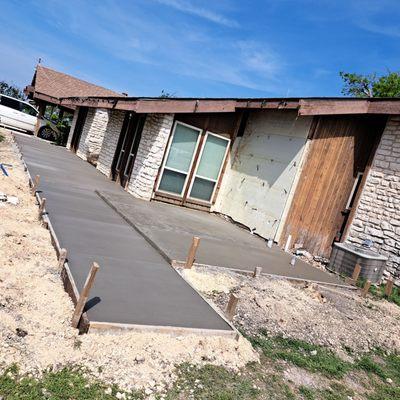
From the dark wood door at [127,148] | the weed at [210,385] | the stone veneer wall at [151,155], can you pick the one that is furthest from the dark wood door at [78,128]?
the weed at [210,385]

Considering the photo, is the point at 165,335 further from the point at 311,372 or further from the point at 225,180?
the point at 225,180

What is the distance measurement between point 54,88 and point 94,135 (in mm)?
10468

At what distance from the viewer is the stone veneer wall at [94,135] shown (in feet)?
58.0

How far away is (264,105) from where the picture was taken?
32.5 ft

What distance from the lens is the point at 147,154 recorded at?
35.4 feet

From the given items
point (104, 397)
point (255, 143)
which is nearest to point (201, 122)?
point (255, 143)

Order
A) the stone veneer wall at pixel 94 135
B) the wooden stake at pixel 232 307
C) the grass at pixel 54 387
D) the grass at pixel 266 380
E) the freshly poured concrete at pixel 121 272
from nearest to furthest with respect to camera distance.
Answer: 1. the grass at pixel 54 387
2. the grass at pixel 266 380
3. the freshly poured concrete at pixel 121 272
4. the wooden stake at pixel 232 307
5. the stone veneer wall at pixel 94 135

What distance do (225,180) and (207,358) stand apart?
28.4ft

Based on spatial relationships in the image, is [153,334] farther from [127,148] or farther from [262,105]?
[127,148]

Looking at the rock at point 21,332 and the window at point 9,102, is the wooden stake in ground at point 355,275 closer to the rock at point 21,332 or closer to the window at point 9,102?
the rock at point 21,332

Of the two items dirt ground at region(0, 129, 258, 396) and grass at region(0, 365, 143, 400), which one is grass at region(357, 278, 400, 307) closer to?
dirt ground at region(0, 129, 258, 396)

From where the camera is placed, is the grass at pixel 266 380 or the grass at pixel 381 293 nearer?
the grass at pixel 266 380

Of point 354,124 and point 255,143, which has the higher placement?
point 354,124

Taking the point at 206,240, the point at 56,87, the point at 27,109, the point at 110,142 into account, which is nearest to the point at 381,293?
the point at 206,240
